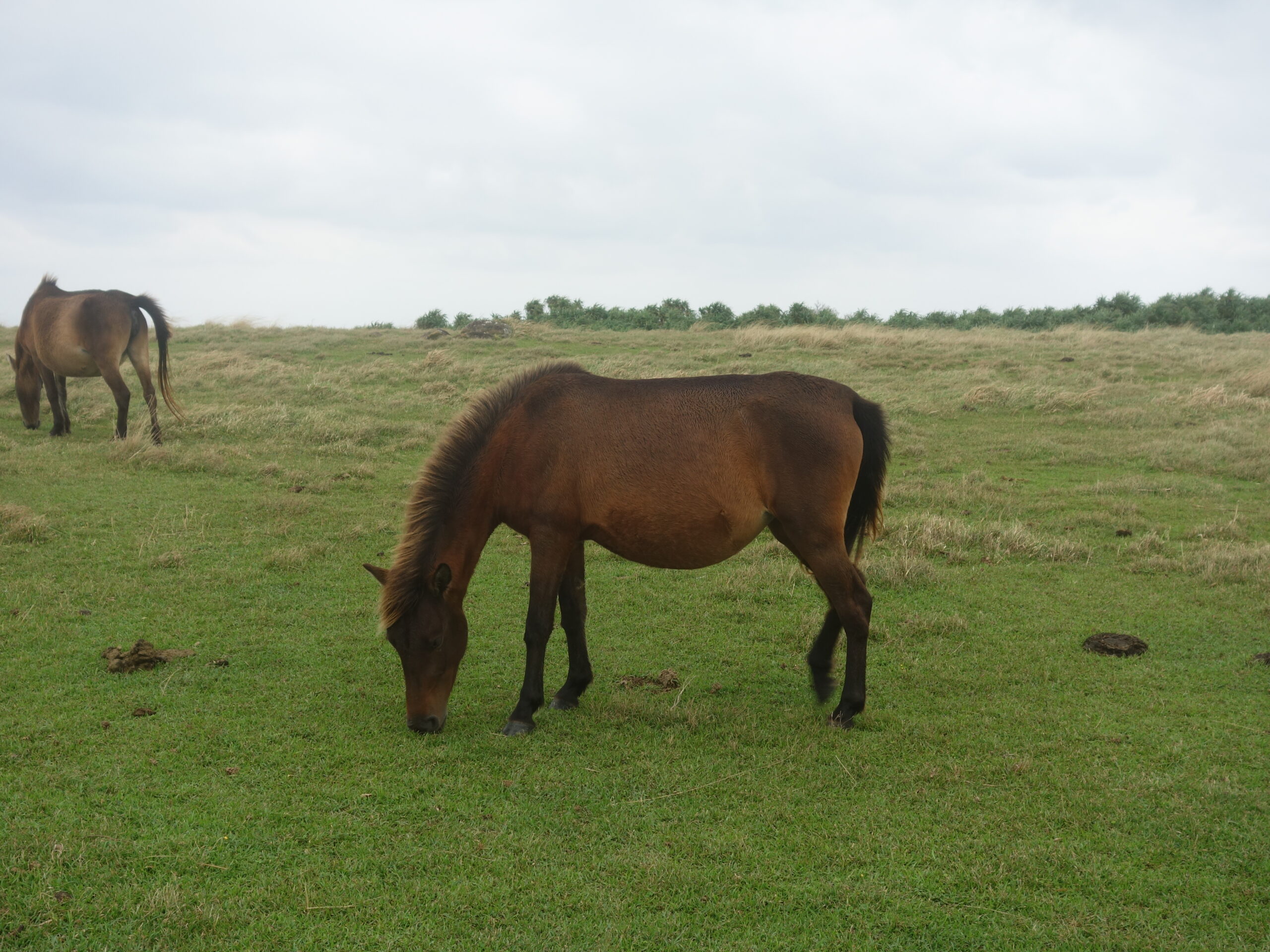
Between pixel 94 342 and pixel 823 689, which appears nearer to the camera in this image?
pixel 823 689

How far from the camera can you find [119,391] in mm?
13047

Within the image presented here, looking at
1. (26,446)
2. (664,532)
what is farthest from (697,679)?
(26,446)

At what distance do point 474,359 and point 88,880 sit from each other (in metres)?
19.5

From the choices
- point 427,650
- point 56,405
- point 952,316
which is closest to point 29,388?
point 56,405

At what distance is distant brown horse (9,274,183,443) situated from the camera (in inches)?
508

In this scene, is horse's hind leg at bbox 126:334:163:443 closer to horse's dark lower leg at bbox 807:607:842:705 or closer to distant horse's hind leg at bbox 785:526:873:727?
horse's dark lower leg at bbox 807:607:842:705

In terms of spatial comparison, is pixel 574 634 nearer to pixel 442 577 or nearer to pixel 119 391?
pixel 442 577

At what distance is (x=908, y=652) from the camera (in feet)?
21.0

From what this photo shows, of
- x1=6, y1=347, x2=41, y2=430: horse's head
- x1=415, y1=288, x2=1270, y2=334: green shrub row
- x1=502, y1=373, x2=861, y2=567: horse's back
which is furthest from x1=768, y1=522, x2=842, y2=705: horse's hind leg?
x1=415, y1=288, x2=1270, y2=334: green shrub row

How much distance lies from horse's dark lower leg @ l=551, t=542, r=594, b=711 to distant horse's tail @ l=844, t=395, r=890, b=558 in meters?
1.73

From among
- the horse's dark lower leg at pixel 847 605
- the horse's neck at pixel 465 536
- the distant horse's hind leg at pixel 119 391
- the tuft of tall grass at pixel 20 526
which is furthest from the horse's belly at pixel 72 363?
the horse's dark lower leg at pixel 847 605

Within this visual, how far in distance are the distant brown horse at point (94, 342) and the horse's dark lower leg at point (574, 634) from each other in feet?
31.6

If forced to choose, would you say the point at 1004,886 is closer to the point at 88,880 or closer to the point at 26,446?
the point at 88,880

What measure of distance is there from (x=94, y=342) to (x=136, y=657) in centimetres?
923
